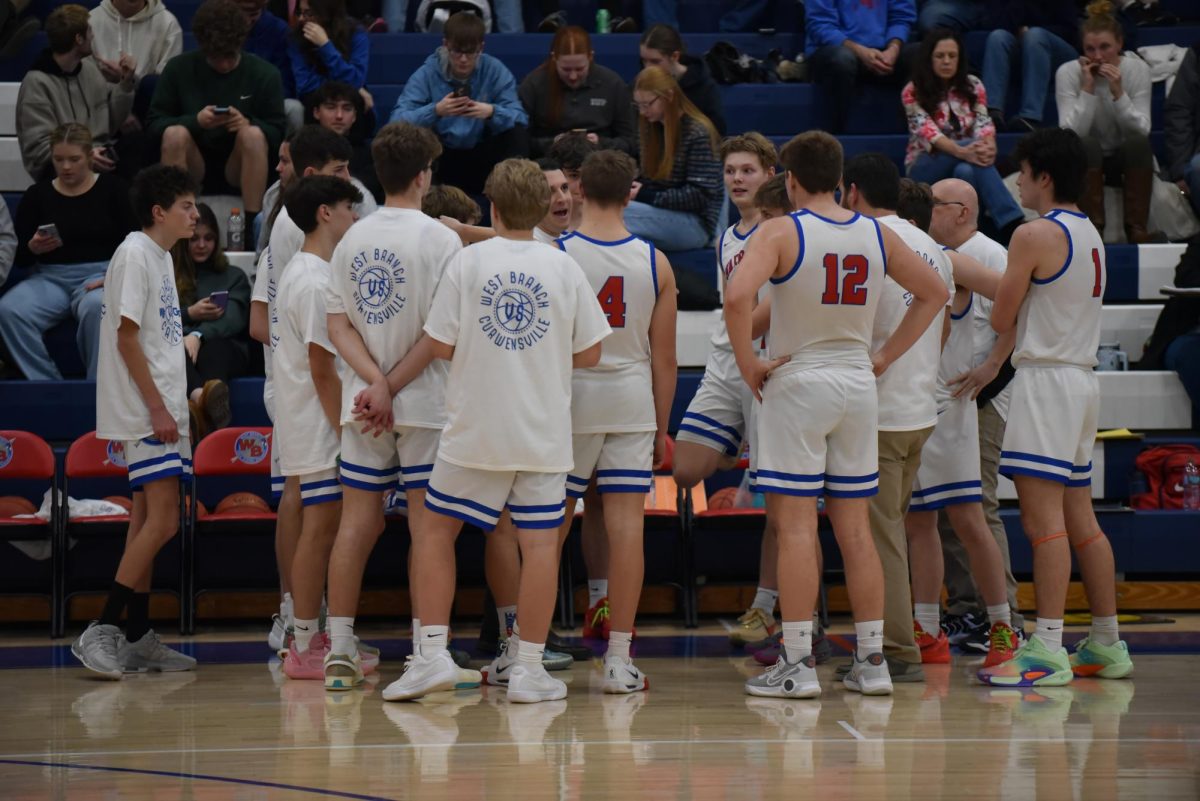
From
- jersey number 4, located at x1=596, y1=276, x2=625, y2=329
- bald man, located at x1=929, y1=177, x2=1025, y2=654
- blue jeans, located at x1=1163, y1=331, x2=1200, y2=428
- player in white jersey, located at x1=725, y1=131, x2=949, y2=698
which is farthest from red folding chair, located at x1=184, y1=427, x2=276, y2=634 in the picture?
blue jeans, located at x1=1163, y1=331, x2=1200, y2=428

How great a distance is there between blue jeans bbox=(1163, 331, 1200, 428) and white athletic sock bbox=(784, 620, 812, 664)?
4.06 m

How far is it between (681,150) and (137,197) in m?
3.34

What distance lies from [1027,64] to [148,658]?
23.1ft

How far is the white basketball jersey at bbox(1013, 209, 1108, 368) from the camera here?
18.4 feet

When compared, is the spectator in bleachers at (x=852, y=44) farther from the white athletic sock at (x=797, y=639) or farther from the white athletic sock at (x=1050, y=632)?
the white athletic sock at (x=797, y=639)

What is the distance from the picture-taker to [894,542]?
5.65m

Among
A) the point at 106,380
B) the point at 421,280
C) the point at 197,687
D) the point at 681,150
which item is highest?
the point at 681,150

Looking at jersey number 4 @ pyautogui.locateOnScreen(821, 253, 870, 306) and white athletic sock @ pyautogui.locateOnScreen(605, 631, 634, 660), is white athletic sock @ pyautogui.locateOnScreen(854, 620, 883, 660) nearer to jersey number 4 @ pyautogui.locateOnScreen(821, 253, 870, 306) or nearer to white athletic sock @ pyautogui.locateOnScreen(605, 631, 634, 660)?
white athletic sock @ pyautogui.locateOnScreen(605, 631, 634, 660)

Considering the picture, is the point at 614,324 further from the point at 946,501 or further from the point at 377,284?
the point at 946,501

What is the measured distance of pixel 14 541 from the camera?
7.10 m

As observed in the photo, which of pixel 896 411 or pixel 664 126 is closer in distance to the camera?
pixel 896 411

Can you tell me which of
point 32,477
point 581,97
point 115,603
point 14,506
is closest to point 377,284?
point 115,603

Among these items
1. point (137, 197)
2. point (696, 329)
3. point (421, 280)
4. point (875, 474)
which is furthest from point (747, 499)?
point (137, 197)

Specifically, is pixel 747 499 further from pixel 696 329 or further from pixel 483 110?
pixel 483 110
